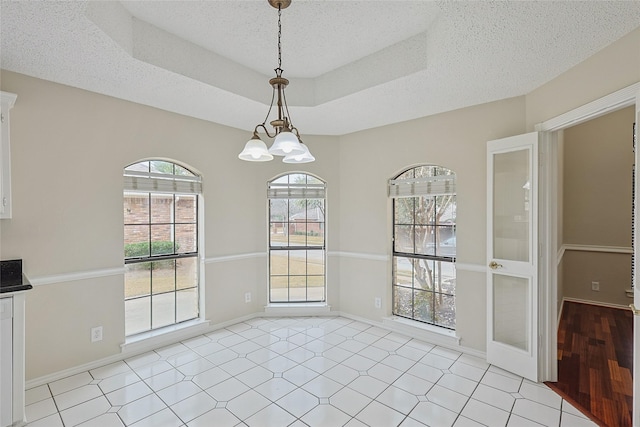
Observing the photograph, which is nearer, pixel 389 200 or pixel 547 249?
pixel 547 249

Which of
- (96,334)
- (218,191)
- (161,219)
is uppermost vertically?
(218,191)

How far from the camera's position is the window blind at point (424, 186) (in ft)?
11.4

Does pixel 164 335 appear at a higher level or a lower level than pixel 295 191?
lower

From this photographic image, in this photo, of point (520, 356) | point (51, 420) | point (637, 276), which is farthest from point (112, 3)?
point (520, 356)

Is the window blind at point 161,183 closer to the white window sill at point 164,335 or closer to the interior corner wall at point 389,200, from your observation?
the white window sill at point 164,335

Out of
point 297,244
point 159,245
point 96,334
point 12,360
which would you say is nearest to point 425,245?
point 297,244

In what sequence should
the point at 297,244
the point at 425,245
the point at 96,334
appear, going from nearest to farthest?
the point at 96,334 → the point at 425,245 → the point at 297,244

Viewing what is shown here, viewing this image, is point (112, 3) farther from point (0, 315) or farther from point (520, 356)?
point (520, 356)

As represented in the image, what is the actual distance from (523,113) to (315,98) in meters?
1.99

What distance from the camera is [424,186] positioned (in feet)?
12.0

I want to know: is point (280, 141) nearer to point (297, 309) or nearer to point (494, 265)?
point (494, 265)

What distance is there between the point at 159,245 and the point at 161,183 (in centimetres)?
69

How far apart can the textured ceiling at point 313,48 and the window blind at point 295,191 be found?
127 centimetres

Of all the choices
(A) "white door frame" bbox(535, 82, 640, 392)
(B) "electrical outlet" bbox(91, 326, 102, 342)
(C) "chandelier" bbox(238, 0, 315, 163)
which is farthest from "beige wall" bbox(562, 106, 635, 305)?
(B) "electrical outlet" bbox(91, 326, 102, 342)
